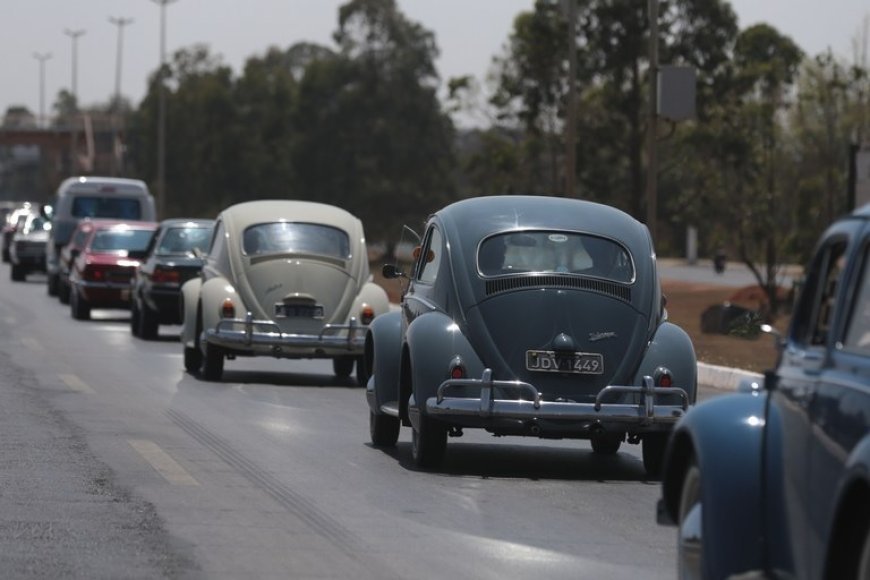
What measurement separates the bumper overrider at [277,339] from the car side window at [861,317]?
13.2 metres

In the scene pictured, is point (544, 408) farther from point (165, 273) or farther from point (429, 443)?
point (165, 273)

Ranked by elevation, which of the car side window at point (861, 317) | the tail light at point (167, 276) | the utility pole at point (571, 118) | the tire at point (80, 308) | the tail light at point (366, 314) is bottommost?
the tire at point (80, 308)

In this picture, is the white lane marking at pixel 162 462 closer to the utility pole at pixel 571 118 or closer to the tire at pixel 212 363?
A: the tire at pixel 212 363

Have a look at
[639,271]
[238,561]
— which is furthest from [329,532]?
[639,271]

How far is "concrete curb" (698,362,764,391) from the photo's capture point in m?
19.9

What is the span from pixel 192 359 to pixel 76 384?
2.22 metres

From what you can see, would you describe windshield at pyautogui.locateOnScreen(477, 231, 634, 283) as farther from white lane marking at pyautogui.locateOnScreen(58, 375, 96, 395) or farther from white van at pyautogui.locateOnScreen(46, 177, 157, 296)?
white van at pyautogui.locateOnScreen(46, 177, 157, 296)

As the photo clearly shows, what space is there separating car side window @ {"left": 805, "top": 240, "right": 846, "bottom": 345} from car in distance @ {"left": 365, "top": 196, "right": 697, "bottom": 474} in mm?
5074

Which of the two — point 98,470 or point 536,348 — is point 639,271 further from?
point 98,470

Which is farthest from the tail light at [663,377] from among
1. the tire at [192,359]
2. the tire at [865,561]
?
the tire at [192,359]

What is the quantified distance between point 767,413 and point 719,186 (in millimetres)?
42286

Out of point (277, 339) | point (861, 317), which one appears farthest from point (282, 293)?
point (861, 317)

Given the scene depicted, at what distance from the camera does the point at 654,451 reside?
12656mm

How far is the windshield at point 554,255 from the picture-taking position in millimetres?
12586
